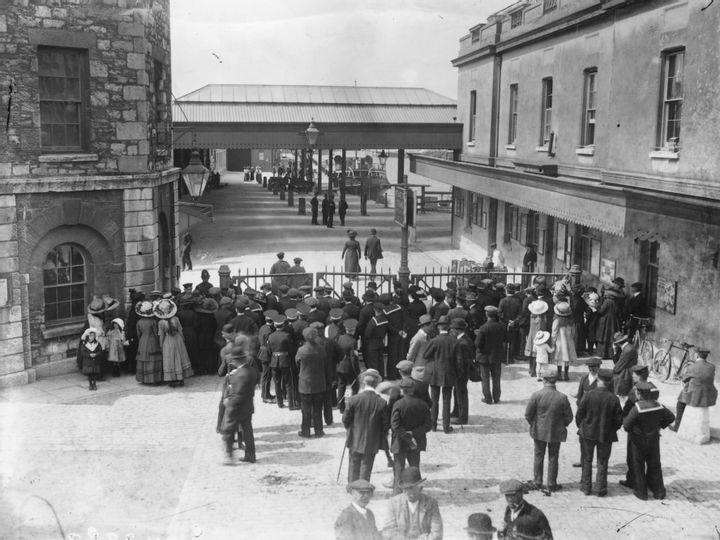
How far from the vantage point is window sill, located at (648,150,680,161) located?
604 inches

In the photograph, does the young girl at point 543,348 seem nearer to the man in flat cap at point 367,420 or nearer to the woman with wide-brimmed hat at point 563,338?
the woman with wide-brimmed hat at point 563,338

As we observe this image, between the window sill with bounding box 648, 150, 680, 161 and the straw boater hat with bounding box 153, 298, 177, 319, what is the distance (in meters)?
9.89

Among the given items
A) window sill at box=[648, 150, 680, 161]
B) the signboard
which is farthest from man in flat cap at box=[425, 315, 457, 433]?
window sill at box=[648, 150, 680, 161]

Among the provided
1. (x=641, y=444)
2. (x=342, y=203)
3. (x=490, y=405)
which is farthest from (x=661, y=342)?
(x=342, y=203)

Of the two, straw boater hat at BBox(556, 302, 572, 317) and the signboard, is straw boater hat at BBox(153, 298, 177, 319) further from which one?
straw boater hat at BBox(556, 302, 572, 317)

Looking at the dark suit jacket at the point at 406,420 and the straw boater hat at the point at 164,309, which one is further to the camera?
the straw boater hat at the point at 164,309

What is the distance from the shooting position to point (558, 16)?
73.2ft

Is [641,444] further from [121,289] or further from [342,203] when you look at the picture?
[342,203]

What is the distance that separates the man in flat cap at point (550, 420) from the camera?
9.97 m

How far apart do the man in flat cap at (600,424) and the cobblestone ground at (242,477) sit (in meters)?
0.34

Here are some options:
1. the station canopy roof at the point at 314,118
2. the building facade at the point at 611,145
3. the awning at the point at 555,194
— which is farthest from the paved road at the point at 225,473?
the station canopy roof at the point at 314,118

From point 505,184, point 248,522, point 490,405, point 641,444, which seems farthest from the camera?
point 505,184

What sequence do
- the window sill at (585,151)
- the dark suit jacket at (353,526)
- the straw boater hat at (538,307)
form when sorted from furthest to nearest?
the window sill at (585,151) → the straw boater hat at (538,307) → the dark suit jacket at (353,526)

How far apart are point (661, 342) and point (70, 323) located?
1166 centimetres
